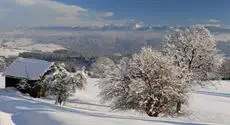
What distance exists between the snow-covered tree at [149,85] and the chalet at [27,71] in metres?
28.2

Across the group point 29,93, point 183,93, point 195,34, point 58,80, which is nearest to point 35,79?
point 29,93

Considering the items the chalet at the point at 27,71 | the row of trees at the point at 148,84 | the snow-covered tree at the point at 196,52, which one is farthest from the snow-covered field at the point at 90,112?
the snow-covered tree at the point at 196,52

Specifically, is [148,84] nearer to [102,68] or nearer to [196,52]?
[196,52]

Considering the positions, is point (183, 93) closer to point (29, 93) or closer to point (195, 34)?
point (195, 34)

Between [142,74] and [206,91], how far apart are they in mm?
42055

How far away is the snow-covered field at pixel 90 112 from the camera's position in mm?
19766

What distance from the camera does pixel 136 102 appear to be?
33812mm

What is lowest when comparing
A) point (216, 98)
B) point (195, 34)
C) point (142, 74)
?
point (216, 98)

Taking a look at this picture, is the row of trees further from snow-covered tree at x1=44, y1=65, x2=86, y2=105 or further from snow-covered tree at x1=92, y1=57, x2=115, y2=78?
snow-covered tree at x1=44, y1=65, x2=86, y2=105

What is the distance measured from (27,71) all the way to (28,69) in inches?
20.2

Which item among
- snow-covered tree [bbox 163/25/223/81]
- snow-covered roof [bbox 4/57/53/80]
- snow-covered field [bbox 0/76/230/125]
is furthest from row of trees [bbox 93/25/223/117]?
snow-covered roof [bbox 4/57/53/80]

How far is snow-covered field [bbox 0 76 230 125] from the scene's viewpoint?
19.8 meters

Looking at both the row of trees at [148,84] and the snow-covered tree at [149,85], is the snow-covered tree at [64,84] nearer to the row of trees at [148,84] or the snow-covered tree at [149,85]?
the row of trees at [148,84]

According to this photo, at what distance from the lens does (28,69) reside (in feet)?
209
